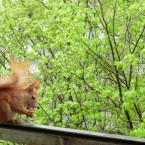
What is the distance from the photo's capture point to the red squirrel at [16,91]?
138 cm

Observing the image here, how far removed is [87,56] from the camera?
3.85m

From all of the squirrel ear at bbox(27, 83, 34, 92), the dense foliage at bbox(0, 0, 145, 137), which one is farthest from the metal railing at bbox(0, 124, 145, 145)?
the dense foliage at bbox(0, 0, 145, 137)

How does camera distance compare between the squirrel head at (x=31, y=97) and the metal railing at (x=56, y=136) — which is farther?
the squirrel head at (x=31, y=97)

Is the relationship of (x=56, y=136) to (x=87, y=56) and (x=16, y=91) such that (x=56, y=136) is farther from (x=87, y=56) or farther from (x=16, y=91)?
(x=87, y=56)

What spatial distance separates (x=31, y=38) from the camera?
4738 millimetres

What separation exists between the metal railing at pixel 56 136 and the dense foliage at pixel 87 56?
5.97 feet

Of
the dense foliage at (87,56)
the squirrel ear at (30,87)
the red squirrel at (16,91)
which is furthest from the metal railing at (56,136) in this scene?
the dense foliage at (87,56)

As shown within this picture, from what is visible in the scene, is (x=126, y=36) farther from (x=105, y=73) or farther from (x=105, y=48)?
(x=105, y=73)

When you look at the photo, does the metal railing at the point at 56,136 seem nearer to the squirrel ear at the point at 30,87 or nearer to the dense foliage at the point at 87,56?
the squirrel ear at the point at 30,87

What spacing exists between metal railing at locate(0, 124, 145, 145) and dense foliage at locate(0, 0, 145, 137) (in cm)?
182

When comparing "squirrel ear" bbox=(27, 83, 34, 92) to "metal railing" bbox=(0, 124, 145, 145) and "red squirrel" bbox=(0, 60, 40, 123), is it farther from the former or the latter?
"metal railing" bbox=(0, 124, 145, 145)

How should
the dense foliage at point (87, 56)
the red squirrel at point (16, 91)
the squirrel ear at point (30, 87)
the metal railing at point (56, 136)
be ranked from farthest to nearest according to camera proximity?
the dense foliage at point (87, 56)
the squirrel ear at point (30, 87)
the red squirrel at point (16, 91)
the metal railing at point (56, 136)

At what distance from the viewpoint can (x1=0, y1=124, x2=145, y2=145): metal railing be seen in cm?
98

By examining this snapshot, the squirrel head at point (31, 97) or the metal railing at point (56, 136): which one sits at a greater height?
the squirrel head at point (31, 97)
